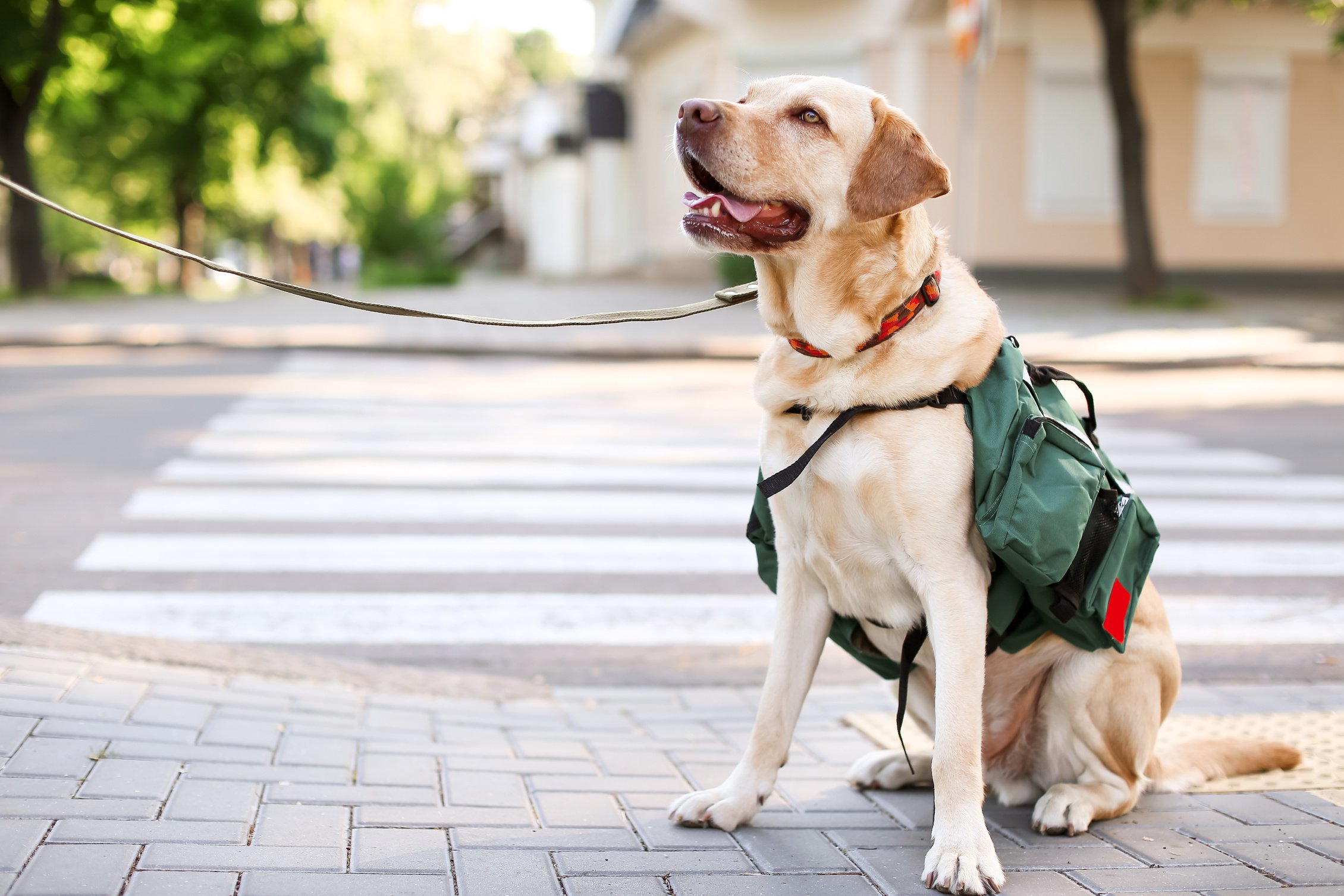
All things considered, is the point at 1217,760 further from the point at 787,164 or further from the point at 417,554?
the point at 417,554

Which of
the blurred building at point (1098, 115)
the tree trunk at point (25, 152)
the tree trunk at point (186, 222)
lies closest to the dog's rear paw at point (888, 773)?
the blurred building at point (1098, 115)

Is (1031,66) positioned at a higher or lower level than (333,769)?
higher

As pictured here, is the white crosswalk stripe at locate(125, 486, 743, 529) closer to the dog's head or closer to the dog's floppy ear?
the dog's head

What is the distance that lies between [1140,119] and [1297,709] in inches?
693

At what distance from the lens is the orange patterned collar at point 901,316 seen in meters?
3.12

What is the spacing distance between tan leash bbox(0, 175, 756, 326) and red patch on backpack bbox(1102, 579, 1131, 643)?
1204mm

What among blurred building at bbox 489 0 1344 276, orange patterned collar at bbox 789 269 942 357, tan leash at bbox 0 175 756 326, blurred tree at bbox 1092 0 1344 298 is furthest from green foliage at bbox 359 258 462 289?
orange patterned collar at bbox 789 269 942 357

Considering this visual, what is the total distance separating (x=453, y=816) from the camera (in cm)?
317

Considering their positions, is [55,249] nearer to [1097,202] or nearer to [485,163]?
[485,163]

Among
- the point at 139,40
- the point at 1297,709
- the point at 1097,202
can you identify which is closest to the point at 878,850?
the point at 1297,709

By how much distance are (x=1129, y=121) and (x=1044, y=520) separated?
18979 mm

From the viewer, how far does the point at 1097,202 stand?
2377cm

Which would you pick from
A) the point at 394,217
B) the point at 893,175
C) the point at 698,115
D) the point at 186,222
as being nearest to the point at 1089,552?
the point at 893,175

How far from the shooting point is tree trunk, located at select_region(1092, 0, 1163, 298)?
779 inches
